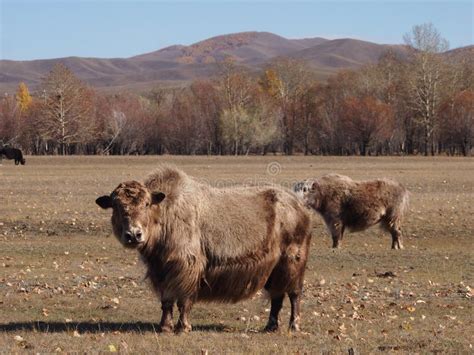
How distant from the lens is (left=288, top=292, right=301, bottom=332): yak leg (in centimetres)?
1143

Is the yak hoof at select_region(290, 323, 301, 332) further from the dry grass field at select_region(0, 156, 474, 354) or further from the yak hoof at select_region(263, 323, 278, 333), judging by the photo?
the yak hoof at select_region(263, 323, 278, 333)

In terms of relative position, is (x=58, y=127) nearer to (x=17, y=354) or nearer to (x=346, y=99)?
(x=346, y=99)

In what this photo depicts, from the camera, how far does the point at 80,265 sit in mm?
18031

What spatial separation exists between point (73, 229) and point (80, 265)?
6.72 m

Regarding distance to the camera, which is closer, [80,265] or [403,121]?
[80,265]

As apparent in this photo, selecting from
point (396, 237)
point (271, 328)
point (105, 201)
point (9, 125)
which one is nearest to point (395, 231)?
point (396, 237)

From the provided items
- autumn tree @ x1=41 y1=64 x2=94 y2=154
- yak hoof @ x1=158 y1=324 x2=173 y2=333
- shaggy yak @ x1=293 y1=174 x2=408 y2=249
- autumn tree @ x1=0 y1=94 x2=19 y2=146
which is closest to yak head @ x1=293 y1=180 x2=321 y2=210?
shaggy yak @ x1=293 y1=174 x2=408 y2=249

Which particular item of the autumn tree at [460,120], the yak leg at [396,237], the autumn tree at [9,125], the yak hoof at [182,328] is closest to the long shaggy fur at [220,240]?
the yak hoof at [182,328]

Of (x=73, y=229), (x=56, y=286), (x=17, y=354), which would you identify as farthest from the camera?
(x=73, y=229)

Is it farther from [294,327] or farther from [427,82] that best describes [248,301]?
[427,82]

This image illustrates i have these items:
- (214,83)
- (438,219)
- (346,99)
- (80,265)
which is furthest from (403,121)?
(80,265)

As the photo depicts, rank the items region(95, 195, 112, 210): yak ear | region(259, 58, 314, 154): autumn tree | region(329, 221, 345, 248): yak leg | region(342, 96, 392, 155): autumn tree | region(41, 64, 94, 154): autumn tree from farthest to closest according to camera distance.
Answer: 1. region(259, 58, 314, 154): autumn tree
2. region(342, 96, 392, 155): autumn tree
3. region(41, 64, 94, 154): autumn tree
4. region(329, 221, 345, 248): yak leg
5. region(95, 195, 112, 210): yak ear

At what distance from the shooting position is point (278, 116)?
109 m

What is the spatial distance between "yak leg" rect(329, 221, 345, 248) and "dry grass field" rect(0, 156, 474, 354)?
0.47 meters
